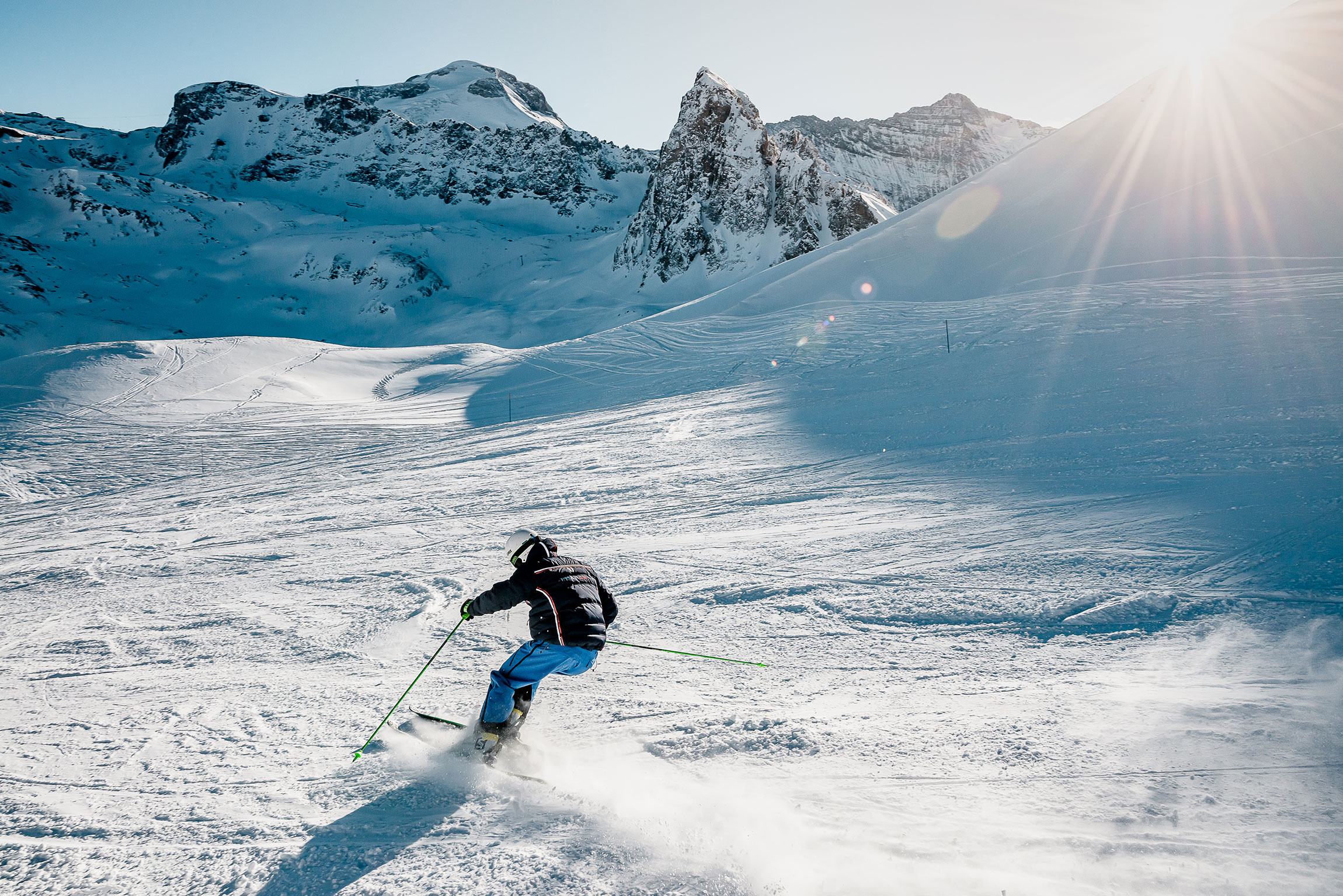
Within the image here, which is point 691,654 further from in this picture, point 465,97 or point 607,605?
point 465,97

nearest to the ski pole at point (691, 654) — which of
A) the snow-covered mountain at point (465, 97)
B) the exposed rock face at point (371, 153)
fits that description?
the exposed rock face at point (371, 153)

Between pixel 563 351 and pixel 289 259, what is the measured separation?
51.5 meters

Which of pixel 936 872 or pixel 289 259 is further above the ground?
pixel 289 259

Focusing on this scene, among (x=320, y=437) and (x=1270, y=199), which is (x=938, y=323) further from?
(x=320, y=437)

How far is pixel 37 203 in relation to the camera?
60.7 m

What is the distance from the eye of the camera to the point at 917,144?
15125 cm

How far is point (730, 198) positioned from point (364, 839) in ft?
185

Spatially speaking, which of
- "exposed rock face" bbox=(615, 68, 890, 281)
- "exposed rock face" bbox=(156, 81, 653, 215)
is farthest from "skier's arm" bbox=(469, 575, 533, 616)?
"exposed rock face" bbox=(156, 81, 653, 215)

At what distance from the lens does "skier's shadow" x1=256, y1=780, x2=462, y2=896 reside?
2.61 metres

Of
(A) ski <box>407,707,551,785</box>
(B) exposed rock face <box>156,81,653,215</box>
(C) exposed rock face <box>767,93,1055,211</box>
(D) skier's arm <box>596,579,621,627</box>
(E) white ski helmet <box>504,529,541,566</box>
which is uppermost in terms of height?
(C) exposed rock face <box>767,93,1055,211</box>

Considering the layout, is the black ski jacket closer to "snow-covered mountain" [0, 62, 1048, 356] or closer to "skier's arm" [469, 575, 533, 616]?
"skier's arm" [469, 575, 533, 616]

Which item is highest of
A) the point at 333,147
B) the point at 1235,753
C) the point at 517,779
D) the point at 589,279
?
the point at 333,147

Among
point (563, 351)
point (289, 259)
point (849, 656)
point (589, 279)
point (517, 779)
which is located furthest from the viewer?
point (289, 259)

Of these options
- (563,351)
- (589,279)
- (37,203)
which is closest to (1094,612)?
(563,351)
